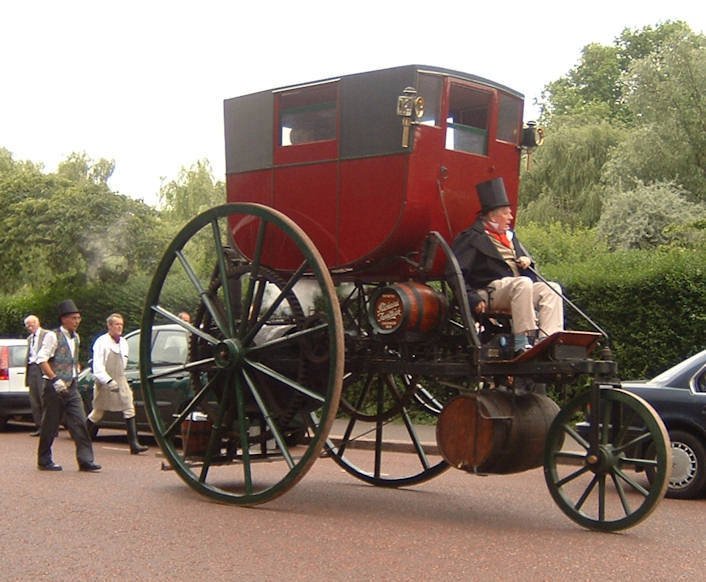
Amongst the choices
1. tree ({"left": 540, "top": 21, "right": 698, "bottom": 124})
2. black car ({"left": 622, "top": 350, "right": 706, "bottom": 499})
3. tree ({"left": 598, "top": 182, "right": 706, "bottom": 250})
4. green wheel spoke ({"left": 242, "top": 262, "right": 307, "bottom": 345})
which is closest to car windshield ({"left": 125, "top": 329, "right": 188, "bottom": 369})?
green wheel spoke ({"left": 242, "top": 262, "right": 307, "bottom": 345})

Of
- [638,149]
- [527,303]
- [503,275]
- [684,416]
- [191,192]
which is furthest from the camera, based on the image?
[191,192]

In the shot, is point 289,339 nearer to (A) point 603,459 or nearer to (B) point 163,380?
(A) point 603,459

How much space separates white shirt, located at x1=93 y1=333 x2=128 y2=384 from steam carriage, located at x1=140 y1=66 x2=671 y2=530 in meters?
4.35

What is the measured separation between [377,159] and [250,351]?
186 cm

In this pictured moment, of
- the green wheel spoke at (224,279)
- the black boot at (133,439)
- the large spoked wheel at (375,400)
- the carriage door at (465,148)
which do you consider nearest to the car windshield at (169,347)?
the black boot at (133,439)

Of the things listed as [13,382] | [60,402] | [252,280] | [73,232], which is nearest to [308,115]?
[252,280]

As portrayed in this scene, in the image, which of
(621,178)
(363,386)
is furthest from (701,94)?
(363,386)

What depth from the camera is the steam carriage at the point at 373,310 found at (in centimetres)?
862

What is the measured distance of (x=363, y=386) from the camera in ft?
37.0

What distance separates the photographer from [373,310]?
9250mm

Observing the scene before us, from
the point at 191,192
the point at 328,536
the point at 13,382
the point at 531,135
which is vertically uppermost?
the point at 191,192

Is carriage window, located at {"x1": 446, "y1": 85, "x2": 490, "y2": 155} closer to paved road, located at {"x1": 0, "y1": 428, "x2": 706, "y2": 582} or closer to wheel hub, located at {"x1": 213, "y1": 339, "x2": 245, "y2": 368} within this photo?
wheel hub, located at {"x1": 213, "y1": 339, "x2": 245, "y2": 368}

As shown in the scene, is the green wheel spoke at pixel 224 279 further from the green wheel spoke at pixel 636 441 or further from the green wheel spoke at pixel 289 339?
the green wheel spoke at pixel 636 441

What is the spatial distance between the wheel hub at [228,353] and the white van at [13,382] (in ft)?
31.9
